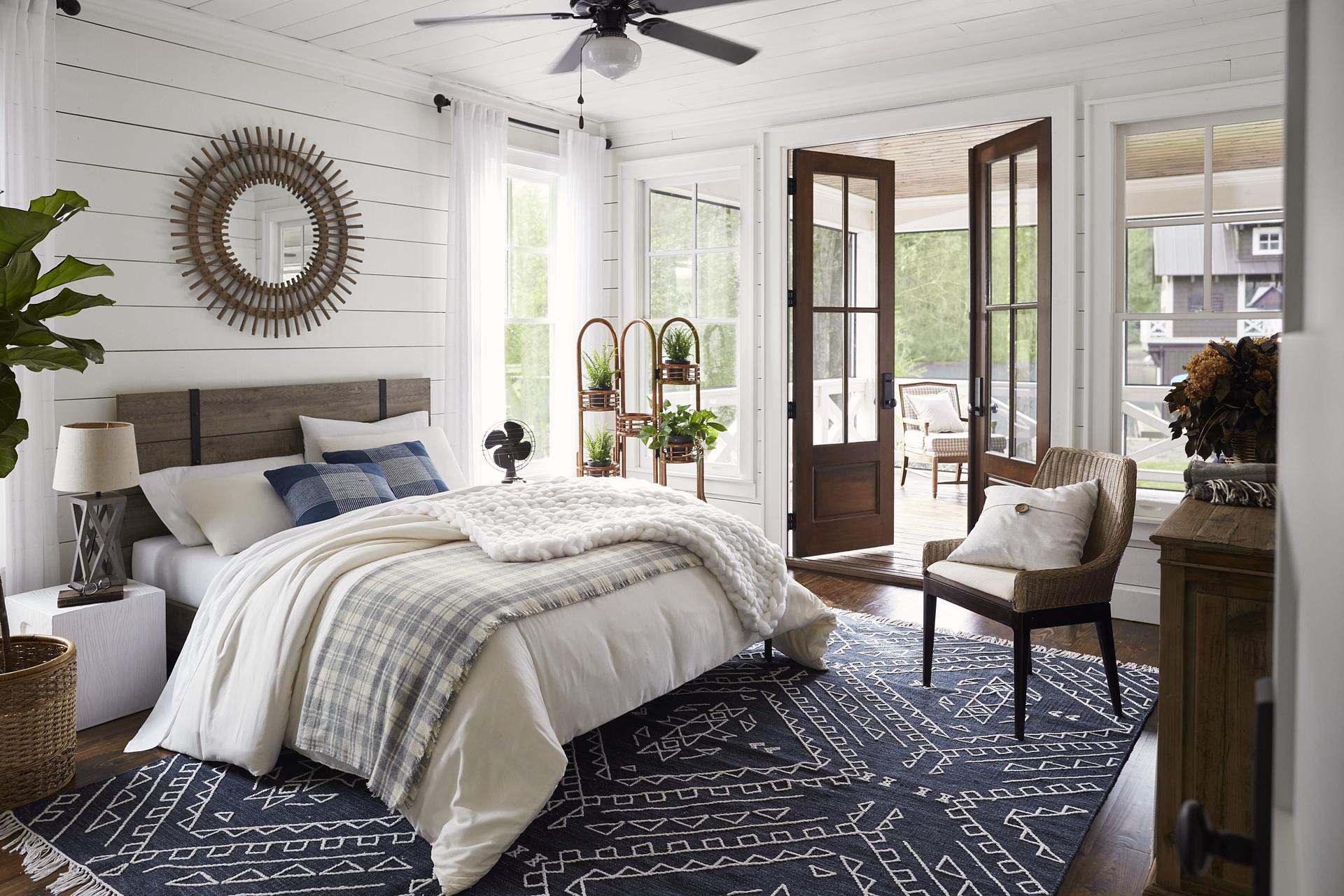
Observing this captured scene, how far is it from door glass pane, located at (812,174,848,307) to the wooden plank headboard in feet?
7.91

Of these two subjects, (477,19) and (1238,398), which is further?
(477,19)

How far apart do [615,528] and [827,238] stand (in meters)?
2.93

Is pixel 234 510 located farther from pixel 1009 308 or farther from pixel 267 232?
pixel 1009 308

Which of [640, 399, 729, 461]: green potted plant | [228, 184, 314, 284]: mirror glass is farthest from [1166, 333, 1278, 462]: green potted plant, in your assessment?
[228, 184, 314, 284]: mirror glass

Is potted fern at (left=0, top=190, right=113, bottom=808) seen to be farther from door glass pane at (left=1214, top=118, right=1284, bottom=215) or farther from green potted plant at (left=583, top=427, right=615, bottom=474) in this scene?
door glass pane at (left=1214, top=118, right=1284, bottom=215)

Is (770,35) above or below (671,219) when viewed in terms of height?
above

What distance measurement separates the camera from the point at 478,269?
533 cm

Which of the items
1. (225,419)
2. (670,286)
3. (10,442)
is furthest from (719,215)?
(10,442)

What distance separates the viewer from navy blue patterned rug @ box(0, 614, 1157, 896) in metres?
2.43

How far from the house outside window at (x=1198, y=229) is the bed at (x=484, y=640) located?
215 centimetres

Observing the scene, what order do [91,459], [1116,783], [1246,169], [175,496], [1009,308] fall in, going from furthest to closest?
[1009,308] < [1246,169] < [175,496] < [91,459] < [1116,783]

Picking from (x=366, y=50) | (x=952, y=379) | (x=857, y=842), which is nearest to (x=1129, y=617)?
(x=857, y=842)

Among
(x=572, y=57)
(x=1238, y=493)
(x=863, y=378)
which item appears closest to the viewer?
(x=1238, y=493)

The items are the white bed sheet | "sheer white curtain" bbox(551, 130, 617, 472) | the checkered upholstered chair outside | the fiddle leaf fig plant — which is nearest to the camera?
the fiddle leaf fig plant
